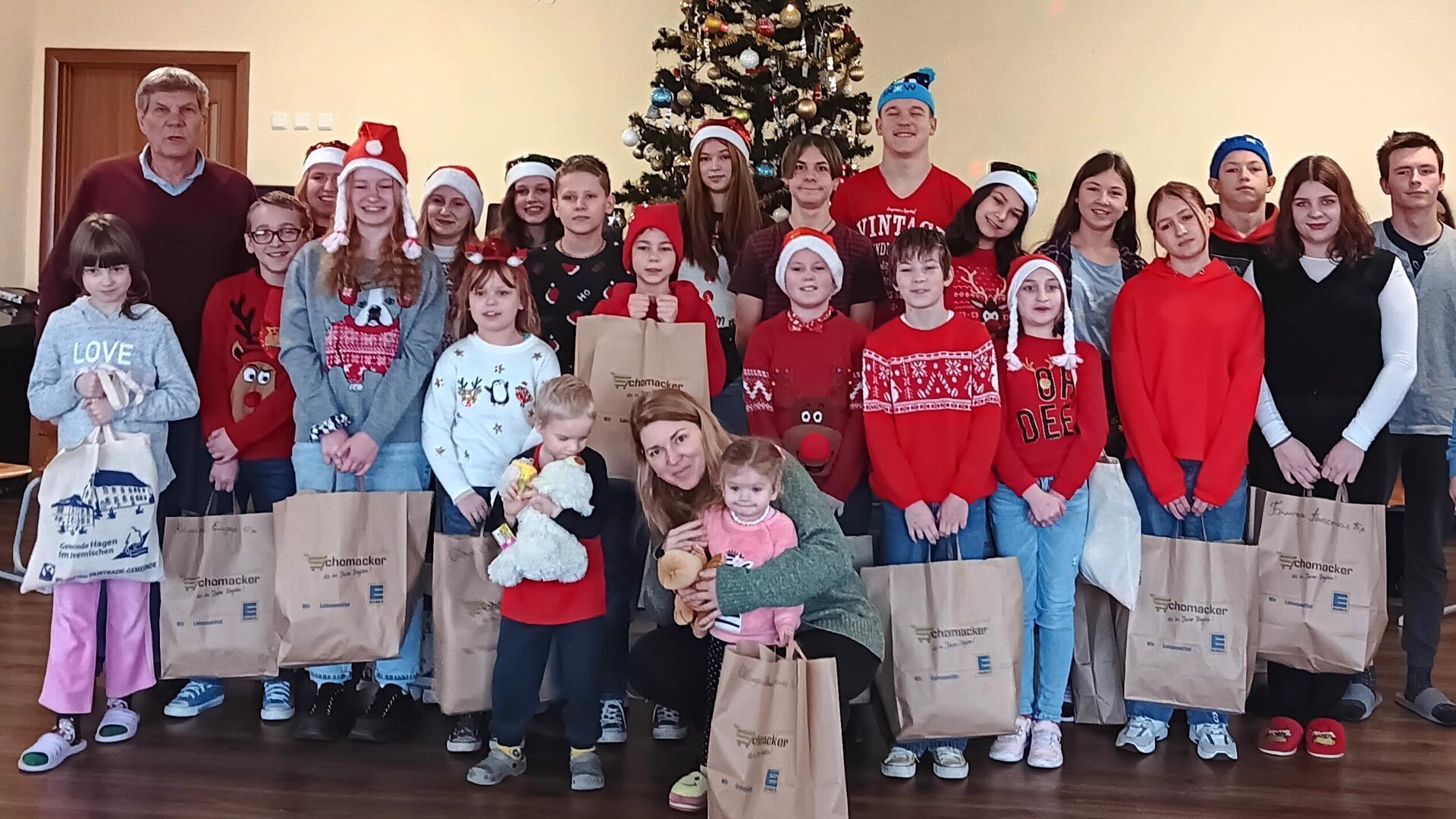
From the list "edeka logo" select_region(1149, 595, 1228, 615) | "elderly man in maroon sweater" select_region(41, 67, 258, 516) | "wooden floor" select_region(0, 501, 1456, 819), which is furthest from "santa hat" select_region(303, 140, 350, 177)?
"edeka logo" select_region(1149, 595, 1228, 615)

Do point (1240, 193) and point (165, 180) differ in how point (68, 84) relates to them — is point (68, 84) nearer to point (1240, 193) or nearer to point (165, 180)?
point (165, 180)

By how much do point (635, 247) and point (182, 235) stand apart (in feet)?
4.26

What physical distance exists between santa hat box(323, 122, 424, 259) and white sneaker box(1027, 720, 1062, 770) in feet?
6.29

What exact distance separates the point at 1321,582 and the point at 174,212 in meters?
3.14

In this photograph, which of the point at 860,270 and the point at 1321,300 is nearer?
the point at 1321,300

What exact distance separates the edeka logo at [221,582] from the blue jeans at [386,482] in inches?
10.4

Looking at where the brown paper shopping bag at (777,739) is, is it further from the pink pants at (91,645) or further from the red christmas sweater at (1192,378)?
the pink pants at (91,645)

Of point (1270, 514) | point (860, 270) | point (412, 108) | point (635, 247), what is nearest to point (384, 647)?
point (635, 247)

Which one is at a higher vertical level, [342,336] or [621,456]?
[342,336]

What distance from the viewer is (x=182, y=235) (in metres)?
3.21

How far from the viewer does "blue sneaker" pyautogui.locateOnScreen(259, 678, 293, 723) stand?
304 centimetres

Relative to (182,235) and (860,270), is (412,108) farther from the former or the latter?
(860,270)

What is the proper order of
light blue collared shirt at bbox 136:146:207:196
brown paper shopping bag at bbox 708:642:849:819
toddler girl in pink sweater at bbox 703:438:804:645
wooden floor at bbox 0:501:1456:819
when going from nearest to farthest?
Result: brown paper shopping bag at bbox 708:642:849:819 → toddler girl in pink sweater at bbox 703:438:804:645 → wooden floor at bbox 0:501:1456:819 → light blue collared shirt at bbox 136:146:207:196

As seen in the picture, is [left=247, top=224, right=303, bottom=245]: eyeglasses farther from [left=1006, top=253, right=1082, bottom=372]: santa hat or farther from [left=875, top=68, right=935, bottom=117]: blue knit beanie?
[left=1006, top=253, right=1082, bottom=372]: santa hat
